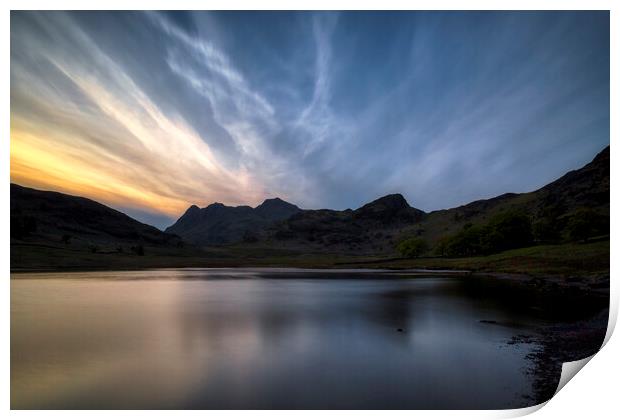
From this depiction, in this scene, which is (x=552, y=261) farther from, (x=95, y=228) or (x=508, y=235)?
(x=95, y=228)

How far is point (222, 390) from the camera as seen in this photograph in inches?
409

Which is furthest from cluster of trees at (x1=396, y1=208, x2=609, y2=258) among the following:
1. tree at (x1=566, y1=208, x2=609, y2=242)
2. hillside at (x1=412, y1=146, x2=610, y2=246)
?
tree at (x1=566, y1=208, x2=609, y2=242)

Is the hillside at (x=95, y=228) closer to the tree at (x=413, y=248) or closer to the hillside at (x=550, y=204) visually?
the tree at (x=413, y=248)

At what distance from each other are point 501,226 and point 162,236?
126371mm

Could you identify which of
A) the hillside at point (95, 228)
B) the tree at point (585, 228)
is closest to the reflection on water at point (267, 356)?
the tree at point (585, 228)

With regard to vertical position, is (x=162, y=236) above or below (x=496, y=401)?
above

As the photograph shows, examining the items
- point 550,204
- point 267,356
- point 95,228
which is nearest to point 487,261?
point 267,356

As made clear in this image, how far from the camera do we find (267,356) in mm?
13227

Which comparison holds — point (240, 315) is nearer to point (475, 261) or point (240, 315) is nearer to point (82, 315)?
point (82, 315)

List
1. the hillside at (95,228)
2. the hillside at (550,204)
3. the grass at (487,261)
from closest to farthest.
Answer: the grass at (487,261), the hillside at (550,204), the hillside at (95,228)

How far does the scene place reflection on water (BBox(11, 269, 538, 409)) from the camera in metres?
10.2

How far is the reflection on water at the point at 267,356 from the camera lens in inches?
401
